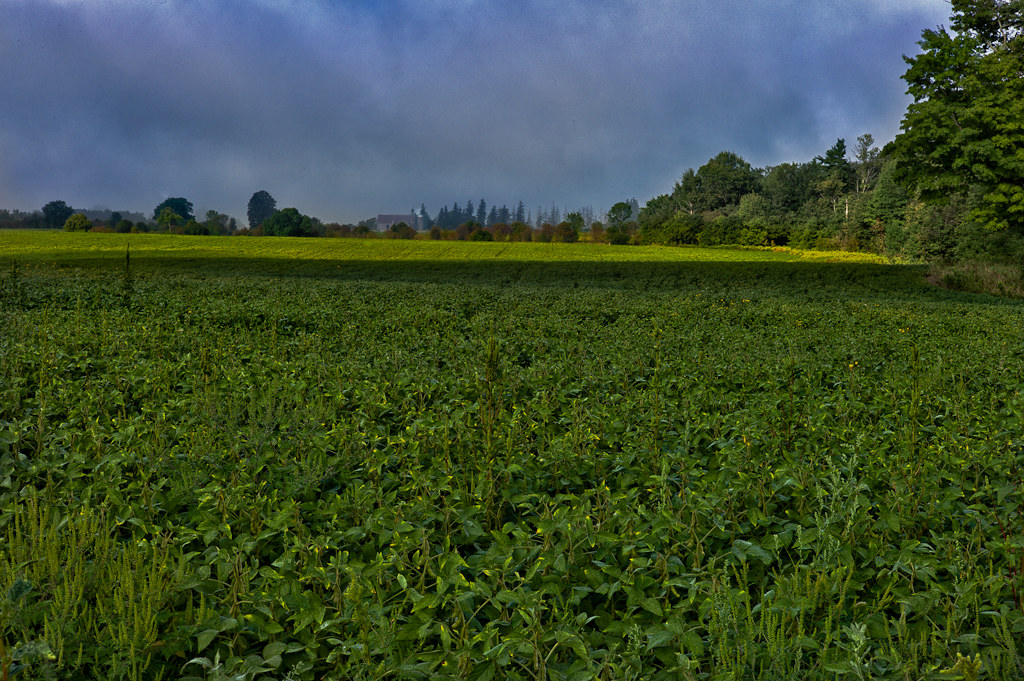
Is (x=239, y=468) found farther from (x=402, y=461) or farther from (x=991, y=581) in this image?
(x=991, y=581)

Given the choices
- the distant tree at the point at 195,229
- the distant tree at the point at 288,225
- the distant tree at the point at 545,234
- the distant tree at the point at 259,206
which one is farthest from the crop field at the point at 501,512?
the distant tree at the point at 259,206

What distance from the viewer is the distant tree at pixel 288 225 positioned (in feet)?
227

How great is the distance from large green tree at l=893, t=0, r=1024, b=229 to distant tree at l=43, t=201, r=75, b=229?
110 metres

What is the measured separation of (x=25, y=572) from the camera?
2.17 metres

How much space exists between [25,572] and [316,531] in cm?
112

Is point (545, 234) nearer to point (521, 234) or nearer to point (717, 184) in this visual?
point (521, 234)

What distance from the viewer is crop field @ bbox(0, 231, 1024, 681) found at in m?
1.94

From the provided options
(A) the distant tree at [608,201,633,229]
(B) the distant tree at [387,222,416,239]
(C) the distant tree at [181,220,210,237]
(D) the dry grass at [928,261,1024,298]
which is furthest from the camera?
(A) the distant tree at [608,201,633,229]

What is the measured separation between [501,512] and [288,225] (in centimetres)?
7478

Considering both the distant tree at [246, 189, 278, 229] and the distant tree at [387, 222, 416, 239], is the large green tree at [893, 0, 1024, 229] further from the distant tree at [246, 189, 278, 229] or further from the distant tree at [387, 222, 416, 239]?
the distant tree at [246, 189, 278, 229]

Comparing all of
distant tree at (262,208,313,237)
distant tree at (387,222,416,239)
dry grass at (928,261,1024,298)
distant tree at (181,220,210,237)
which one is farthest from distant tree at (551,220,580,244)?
dry grass at (928,261,1024,298)

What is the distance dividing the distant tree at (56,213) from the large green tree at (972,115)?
11037cm

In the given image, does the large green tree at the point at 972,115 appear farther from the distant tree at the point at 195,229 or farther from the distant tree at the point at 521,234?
the distant tree at the point at 195,229

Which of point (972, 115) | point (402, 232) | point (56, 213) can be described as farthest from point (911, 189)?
point (56, 213)
